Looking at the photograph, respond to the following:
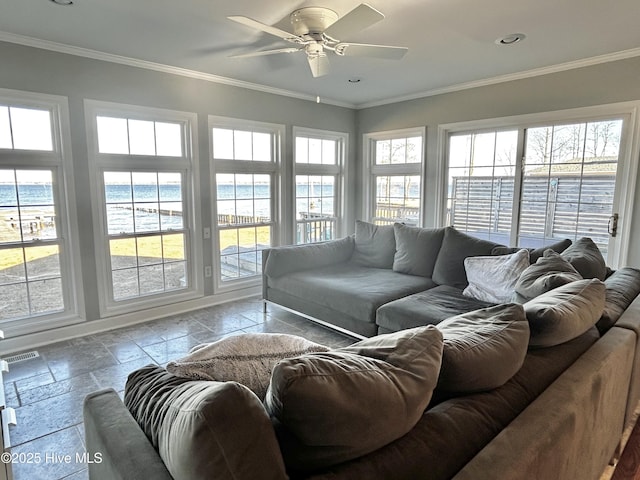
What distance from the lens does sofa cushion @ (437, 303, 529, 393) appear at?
46.4 inches

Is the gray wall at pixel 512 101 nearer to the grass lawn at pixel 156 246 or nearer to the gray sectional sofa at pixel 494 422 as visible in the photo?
the gray sectional sofa at pixel 494 422

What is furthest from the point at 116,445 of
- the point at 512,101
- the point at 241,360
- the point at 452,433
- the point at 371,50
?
the point at 512,101

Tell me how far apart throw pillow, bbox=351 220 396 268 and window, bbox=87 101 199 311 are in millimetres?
1905

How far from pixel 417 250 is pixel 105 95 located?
131 inches

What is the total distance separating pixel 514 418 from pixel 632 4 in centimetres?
288

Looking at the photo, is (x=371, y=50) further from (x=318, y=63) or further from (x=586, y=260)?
(x=586, y=260)

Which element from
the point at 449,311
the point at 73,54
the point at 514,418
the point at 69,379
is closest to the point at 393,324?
the point at 449,311

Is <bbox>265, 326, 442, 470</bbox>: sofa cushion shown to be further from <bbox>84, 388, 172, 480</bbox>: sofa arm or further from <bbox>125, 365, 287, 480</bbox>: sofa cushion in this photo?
<bbox>84, 388, 172, 480</bbox>: sofa arm

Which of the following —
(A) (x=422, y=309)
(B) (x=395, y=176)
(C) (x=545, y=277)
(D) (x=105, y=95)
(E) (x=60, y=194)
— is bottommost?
(A) (x=422, y=309)

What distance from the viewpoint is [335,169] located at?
577 cm

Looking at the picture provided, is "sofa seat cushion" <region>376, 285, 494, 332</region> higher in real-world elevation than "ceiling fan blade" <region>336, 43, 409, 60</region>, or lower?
lower

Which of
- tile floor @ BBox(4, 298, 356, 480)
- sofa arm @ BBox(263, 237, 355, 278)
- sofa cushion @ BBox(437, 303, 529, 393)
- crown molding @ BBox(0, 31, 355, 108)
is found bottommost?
tile floor @ BBox(4, 298, 356, 480)

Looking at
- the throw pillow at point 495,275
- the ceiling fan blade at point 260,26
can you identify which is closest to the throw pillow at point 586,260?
the throw pillow at point 495,275

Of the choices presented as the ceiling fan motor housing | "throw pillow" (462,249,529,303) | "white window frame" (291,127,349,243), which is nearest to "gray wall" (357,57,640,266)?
"white window frame" (291,127,349,243)
